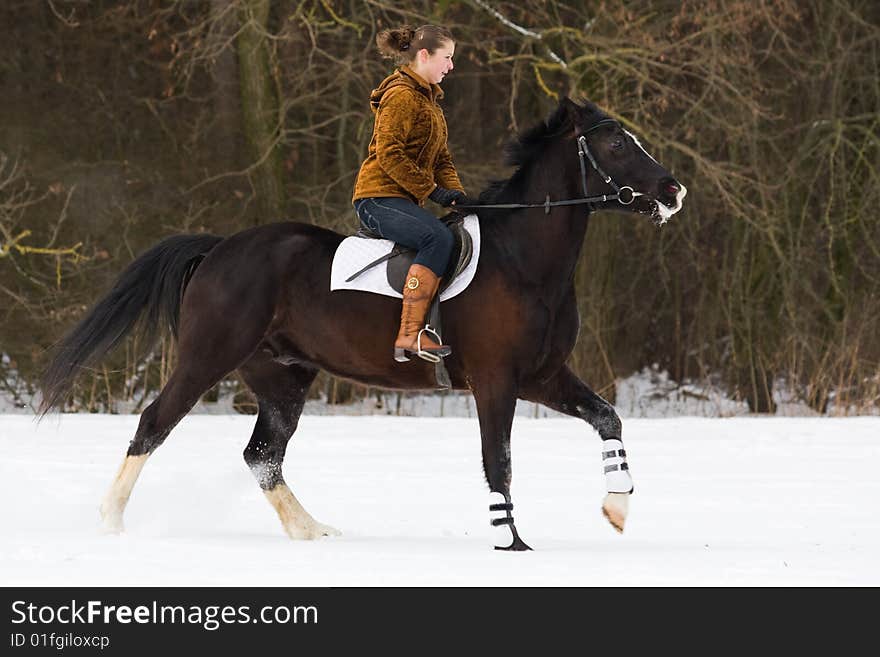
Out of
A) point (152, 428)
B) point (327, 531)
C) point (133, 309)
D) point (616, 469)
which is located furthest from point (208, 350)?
point (616, 469)

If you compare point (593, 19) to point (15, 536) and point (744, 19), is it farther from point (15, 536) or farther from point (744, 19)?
point (15, 536)

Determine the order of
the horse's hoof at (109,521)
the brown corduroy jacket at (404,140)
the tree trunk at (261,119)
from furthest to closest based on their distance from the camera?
1. the tree trunk at (261,119)
2. the horse's hoof at (109,521)
3. the brown corduroy jacket at (404,140)

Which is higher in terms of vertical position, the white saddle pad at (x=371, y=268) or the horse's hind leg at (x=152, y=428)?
the white saddle pad at (x=371, y=268)

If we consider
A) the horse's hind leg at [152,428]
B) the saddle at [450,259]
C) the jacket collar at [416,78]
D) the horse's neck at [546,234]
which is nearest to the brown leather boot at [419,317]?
the saddle at [450,259]

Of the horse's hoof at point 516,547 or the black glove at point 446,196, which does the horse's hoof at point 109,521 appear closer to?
the horse's hoof at point 516,547

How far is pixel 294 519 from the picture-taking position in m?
6.86

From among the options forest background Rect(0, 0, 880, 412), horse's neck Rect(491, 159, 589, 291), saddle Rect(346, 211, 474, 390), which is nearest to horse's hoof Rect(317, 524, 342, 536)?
saddle Rect(346, 211, 474, 390)

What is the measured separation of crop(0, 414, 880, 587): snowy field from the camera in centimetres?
563

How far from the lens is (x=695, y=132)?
15.8 meters

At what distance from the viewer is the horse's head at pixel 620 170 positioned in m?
6.29

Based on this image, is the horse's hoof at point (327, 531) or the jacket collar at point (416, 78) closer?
the jacket collar at point (416, 78)

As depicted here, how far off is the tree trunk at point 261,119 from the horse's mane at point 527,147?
9.41 meters

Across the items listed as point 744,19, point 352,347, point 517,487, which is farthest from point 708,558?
point 744,19

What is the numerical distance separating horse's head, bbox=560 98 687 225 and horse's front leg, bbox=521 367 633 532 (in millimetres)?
878
